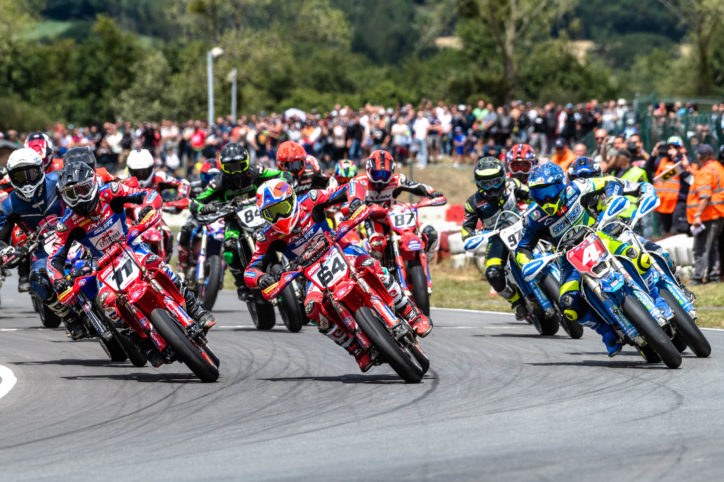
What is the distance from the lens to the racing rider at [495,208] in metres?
14.1

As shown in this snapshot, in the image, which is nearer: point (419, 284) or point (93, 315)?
point (93, 315)

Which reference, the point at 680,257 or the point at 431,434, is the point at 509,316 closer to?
the point at 680,257

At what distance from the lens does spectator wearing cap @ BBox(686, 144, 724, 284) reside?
60.7 ft

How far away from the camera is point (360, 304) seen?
999cm

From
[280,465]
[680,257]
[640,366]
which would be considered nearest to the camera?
[280,465]

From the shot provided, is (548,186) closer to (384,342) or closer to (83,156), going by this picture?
(384,342)

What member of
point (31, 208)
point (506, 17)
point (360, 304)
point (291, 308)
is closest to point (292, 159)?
point (291, 308)

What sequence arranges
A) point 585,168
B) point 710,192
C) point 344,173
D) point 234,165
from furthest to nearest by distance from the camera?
point 710,192 → point 344,173 → point 234,165 → point 585,168

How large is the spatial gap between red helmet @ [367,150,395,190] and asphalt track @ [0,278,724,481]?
9.90 ft

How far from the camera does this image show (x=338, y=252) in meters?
10.2

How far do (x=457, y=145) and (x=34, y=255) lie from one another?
21244 mm

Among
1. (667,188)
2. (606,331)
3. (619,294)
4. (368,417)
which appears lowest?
(667,188)

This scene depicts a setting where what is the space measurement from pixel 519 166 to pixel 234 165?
10.9ft

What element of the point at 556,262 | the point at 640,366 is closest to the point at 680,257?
the point at 556,262
